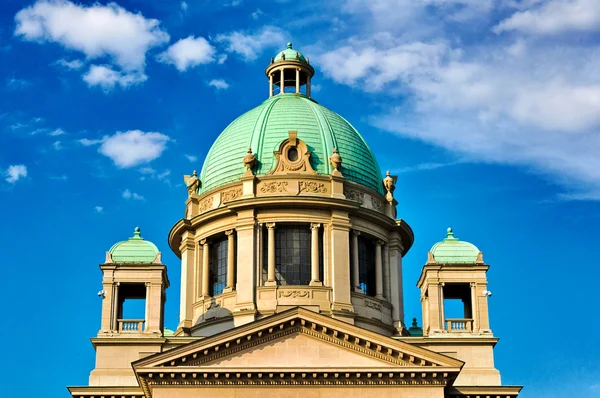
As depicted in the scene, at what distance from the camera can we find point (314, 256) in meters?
65.5

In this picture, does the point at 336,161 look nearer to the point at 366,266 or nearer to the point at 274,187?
the point at 274,187

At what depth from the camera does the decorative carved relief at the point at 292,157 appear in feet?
221

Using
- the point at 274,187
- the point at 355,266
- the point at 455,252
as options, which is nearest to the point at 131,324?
the point at 274,187

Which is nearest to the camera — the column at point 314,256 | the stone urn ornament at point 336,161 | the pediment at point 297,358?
the pediment at point 297,358

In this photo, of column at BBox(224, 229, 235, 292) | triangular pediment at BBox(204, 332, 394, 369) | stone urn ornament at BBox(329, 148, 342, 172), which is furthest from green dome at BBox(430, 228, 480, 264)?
column at BBox(224, 229, 235, 292)

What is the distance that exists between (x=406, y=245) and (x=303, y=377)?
58.1ft

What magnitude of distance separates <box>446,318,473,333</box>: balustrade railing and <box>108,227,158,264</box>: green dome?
48.8 feet

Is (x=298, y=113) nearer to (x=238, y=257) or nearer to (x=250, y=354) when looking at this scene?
(x=238, y=257)

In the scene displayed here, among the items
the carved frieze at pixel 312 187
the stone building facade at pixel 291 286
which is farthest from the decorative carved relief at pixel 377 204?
the carved frieze at pixel 312 187

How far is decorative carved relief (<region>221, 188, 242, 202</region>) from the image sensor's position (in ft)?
222

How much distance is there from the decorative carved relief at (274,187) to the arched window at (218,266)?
3567 mm

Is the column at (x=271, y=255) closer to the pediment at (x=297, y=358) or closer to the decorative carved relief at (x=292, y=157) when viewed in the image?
the decorative carved relief at (x=292, y=157)

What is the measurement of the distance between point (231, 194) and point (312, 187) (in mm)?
4470

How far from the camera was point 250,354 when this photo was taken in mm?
55781
